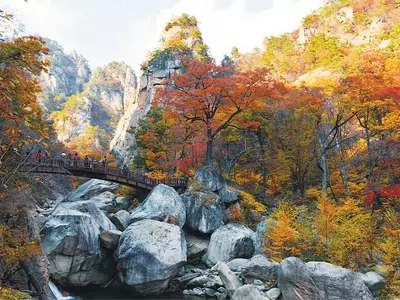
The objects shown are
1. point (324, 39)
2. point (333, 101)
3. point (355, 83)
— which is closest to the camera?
point (355, 83)

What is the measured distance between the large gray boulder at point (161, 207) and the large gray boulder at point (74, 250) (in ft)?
10.7

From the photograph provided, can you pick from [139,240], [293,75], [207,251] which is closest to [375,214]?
[207,251]

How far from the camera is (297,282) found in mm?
11148

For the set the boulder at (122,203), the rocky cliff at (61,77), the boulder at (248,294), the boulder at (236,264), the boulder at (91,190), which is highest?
the rocky cliff at (61,77)

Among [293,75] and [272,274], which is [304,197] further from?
[293,75]

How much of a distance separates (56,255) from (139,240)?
403 centimetres

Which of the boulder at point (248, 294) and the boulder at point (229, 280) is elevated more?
the boulder at point (248, 294)

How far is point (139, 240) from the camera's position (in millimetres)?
14758

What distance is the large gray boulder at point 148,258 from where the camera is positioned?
46.3 feet

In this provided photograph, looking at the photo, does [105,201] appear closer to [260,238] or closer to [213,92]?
[213,92]

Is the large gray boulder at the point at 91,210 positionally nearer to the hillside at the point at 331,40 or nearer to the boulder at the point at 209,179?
the boulder at the point at 209,179

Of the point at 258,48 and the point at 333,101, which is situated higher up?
the point at 258,48

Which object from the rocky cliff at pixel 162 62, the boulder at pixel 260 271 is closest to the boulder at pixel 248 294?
the boulder at pixel 260 271

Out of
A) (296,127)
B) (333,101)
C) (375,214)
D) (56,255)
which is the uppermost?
(333,101)
